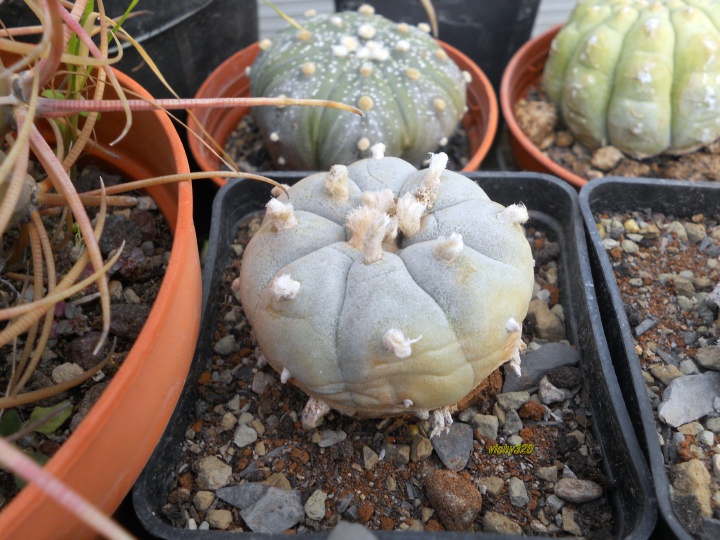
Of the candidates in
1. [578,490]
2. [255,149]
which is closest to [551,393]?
[578,490]

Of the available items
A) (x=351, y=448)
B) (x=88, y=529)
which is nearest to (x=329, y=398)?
(x=351, y=448)

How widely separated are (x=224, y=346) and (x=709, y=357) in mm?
789

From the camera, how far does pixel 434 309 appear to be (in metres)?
0.71

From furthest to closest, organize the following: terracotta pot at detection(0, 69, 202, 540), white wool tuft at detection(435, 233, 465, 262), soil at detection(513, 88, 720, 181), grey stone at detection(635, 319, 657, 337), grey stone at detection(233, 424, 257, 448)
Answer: soil at detection(513, 88, 720, 181) < grey stone at detection(635, 319, 657, 337) < grey stone at detection(233, 424, 257, 448) < white wool tuft at detection(435, 233, 465, 262) < terracotta pot at detection(0, 69, 202, 540)

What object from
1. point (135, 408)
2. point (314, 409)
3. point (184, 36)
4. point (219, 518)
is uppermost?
point (184, 36)

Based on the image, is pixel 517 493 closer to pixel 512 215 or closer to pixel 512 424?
pixel 512 424

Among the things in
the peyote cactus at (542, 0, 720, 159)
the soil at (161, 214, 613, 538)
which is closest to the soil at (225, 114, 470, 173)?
the peyote cactus at (542, 0, 720, 159)

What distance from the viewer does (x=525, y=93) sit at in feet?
5.43

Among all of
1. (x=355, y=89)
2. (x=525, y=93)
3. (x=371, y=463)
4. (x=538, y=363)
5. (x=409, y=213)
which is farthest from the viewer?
(x=525, y=93)

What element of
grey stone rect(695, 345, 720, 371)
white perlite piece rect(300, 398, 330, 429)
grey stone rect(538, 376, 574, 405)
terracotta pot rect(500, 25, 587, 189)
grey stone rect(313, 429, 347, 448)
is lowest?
grey stone rect(313, 429, 347, 448)

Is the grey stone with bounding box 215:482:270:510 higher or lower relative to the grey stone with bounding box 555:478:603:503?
lower

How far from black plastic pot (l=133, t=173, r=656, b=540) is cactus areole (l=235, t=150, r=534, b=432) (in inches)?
6.9

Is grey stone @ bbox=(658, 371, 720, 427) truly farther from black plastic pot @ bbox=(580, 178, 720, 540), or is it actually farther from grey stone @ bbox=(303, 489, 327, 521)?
grey stone @ bbox=(303, 489, 327, 521)

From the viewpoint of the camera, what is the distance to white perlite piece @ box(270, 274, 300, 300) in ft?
2.35
